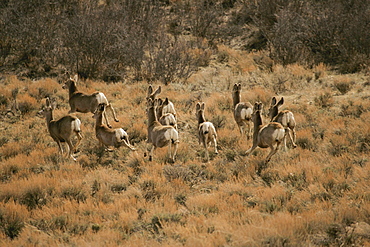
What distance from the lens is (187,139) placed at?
12320mm

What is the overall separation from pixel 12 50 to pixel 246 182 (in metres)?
17.2

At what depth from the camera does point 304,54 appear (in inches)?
842

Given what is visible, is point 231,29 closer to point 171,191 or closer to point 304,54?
point 304,54

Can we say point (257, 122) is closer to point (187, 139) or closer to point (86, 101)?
point (187, 139)

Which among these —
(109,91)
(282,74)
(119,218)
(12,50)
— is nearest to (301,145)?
(119,218)

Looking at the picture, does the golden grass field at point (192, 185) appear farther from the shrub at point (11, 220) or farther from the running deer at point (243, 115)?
the running deer at point (243, 115)

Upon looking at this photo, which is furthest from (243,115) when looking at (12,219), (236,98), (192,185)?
(12,219)

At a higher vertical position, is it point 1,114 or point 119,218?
point 119,218

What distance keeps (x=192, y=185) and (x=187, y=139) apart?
9.99 ft

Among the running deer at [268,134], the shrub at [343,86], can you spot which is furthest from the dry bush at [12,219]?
the shrub at [343,86]

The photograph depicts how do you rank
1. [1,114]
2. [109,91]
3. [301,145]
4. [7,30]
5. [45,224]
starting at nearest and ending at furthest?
[45,224] < [301,145] < [1,114] < [109,91] < [7,30]

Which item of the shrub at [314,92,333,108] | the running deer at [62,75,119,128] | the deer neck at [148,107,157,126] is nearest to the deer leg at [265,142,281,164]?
the deer neck at [148,107,157,126]

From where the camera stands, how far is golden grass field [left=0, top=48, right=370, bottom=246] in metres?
6.80

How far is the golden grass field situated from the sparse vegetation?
0.04 meters
